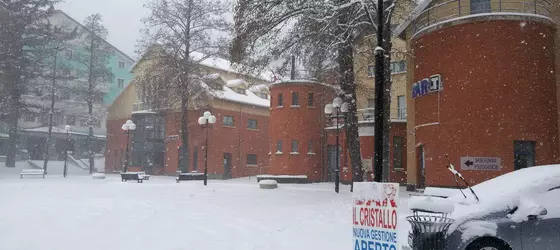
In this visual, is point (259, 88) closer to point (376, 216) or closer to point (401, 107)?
point (401, 107)

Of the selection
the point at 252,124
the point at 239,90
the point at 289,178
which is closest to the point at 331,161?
the point at 289,178

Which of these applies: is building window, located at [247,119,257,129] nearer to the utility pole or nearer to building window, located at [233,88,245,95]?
building window, located at [233,88,245,95]

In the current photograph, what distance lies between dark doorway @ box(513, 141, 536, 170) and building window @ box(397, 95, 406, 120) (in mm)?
13599

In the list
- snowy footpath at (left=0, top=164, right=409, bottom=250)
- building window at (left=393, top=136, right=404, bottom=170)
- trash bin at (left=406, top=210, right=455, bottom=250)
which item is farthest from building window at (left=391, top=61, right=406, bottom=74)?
trash bin at (left=406, top=210, right=455, bottom=250)

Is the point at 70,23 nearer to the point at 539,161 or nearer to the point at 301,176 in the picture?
the point at 301,176

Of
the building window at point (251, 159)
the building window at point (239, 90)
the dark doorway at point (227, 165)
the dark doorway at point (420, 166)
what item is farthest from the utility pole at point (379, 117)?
the building window at point (239, 90)

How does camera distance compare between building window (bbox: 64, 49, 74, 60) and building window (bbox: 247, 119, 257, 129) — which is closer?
building window (bbox: 247, 119, 257, 129)

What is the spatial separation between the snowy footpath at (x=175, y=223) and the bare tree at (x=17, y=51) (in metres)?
22.3

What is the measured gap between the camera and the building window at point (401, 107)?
3198 cm

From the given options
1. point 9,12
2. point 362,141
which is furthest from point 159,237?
point 9,12

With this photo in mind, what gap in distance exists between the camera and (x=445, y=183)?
19.1m

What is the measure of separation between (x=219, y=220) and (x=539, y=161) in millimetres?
12718

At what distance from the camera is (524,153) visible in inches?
701

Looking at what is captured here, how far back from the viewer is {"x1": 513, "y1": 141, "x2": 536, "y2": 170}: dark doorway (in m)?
17.8
